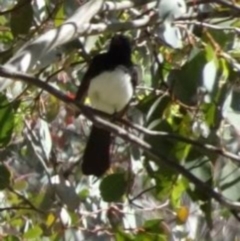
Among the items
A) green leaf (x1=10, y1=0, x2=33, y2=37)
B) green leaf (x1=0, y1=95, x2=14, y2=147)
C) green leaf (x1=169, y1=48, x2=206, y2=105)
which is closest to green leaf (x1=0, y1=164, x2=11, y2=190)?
green leaf (x1=0, y1=95, x2=14, y2=147)

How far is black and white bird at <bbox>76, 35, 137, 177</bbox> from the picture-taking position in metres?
2.76

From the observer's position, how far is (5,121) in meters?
2.12

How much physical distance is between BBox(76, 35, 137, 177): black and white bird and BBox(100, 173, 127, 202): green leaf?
0.42 metres

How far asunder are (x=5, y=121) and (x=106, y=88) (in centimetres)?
79

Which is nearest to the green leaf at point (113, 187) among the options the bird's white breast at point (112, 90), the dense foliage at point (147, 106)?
the dense foliage at point (147, 106)

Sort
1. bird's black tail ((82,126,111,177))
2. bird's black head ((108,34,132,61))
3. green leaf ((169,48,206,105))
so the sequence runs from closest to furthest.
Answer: green leaf ((169,48,206,105)), bird's black tail ((82,126,111,177)), bird's black head ((108,34,132,61))

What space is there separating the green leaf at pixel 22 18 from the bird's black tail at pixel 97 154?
1.89 ft

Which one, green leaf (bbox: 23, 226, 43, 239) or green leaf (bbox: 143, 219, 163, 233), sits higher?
green leaf (bbox: 143, 219, 163, 233)

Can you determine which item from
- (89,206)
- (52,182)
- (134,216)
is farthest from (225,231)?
(52,182)

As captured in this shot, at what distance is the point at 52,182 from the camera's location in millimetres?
2410

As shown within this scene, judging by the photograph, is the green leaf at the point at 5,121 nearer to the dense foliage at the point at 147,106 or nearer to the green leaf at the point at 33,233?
the dense foliage at the point at 147,106

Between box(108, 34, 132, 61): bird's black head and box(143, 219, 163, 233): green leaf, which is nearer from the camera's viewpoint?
box(143, 219, 163, 233): green leaf

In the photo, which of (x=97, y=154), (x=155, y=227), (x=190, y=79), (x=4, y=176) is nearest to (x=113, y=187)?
(x=155, y=227)

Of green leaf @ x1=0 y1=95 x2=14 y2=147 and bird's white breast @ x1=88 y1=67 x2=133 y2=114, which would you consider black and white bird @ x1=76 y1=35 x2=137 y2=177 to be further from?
green leaf @ x1=0 y1=95 x2=14 y2=147
